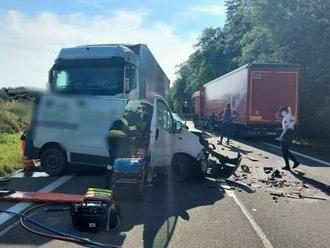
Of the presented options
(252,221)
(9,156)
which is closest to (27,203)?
(252,221)

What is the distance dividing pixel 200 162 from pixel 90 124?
3.00 meters

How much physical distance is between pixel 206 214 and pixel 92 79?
6128mm

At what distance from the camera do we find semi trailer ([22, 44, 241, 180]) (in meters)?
10.7

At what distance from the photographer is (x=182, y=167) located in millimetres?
12148

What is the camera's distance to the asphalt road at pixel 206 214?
7078 millimetres

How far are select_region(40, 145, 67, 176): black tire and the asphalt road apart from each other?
0.81ft

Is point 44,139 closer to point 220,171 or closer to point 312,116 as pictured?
point 220,171

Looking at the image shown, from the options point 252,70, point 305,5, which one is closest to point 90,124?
point 252,70

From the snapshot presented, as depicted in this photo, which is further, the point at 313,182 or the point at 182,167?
the point at 313,182

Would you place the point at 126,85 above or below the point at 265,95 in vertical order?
below

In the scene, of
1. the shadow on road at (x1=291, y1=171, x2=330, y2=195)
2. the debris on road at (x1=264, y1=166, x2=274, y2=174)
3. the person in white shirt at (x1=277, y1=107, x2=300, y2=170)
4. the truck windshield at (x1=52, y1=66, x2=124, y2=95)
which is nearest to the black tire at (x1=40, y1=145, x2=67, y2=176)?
the truck windshield at (x1=52, y1=66, x2=124, y2=95)

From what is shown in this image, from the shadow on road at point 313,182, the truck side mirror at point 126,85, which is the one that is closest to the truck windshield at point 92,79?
the truck side mirror at point 126,85

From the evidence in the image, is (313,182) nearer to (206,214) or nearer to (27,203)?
(206,214)

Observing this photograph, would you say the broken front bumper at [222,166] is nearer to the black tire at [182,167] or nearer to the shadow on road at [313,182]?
the black tire at [182,167]
